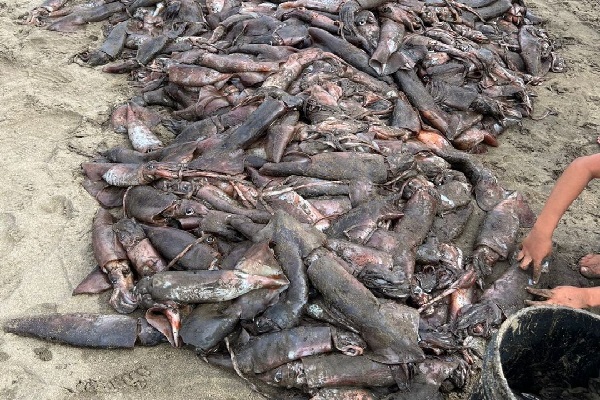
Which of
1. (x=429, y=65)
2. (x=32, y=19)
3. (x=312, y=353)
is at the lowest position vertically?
(x=32, y=19)

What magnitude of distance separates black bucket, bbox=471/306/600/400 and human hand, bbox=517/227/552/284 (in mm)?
937

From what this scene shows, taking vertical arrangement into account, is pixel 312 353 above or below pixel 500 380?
below

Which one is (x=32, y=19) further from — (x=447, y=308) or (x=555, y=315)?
(x=555, y=315)

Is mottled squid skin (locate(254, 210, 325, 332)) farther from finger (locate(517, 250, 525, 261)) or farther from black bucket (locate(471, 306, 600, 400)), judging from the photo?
finger (locate(517, 250, 525, 261))

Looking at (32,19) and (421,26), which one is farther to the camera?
(32,19)

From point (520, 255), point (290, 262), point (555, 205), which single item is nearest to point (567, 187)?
point (555, 205)

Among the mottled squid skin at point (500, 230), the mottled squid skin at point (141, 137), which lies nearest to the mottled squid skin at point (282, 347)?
the mottled squid skin at point (500, 230)

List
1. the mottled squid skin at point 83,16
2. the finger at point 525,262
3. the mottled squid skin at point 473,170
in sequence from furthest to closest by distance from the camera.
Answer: the mottled squid skin at point 83,16, the mottled squid skin at point 473,170, the finger at point 525,262

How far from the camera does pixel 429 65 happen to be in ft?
18.1

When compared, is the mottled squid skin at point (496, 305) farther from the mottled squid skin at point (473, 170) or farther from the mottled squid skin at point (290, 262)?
the mottled squid skin at point (290, 262)

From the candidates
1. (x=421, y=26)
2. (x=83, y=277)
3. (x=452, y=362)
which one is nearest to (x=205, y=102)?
(x=83, y=277)

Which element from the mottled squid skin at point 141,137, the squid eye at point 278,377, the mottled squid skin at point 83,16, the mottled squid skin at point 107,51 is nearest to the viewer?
the squid eye at point 278,377

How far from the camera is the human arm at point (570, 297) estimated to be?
10.8 feet

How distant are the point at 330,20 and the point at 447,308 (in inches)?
129
